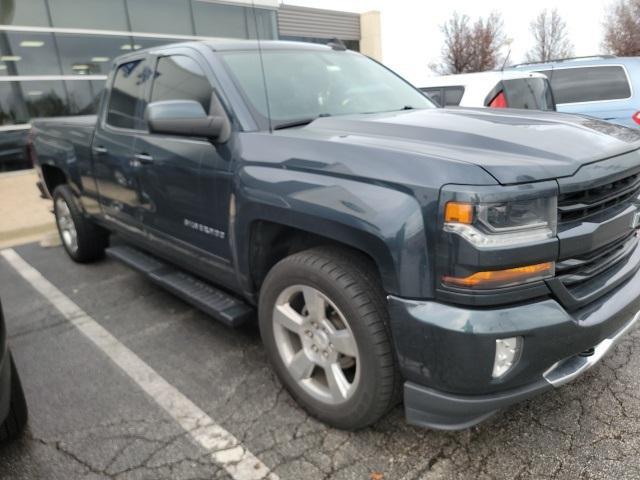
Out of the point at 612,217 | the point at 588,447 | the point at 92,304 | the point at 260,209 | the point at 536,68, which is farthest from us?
the point at 536,68

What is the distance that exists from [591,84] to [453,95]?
251 centimetres

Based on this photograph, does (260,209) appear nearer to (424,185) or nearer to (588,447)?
(424,185)

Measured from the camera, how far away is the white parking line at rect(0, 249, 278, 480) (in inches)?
88.0

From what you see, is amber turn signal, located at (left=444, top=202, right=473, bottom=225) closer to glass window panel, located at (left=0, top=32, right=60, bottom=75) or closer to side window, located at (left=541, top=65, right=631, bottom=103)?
side window, located at (left=541, top=65, right=631, bottom=103)

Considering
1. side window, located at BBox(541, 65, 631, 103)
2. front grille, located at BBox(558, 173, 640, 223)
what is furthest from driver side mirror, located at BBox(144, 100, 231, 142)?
side window, located at BBox(541, 65, 631, 103)

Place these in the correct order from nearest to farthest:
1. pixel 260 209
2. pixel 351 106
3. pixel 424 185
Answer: pixel 424 185 → pixel 260 209 → pixel 351 106

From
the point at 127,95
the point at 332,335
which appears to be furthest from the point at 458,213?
the point at 127,95

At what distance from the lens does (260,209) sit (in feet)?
8.07

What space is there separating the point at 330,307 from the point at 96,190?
2876mm

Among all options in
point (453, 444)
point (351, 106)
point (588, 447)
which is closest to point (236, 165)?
point (351, 106)

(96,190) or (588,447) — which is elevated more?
(96,190)

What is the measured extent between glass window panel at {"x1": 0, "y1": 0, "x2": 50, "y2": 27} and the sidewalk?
143 inches

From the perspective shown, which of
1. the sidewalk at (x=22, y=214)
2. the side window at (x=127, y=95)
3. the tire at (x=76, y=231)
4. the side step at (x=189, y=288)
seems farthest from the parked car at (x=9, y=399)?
the sidewalk at (x=22, y=214)

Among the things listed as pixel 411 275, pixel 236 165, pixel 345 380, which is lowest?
pixel 345 380
